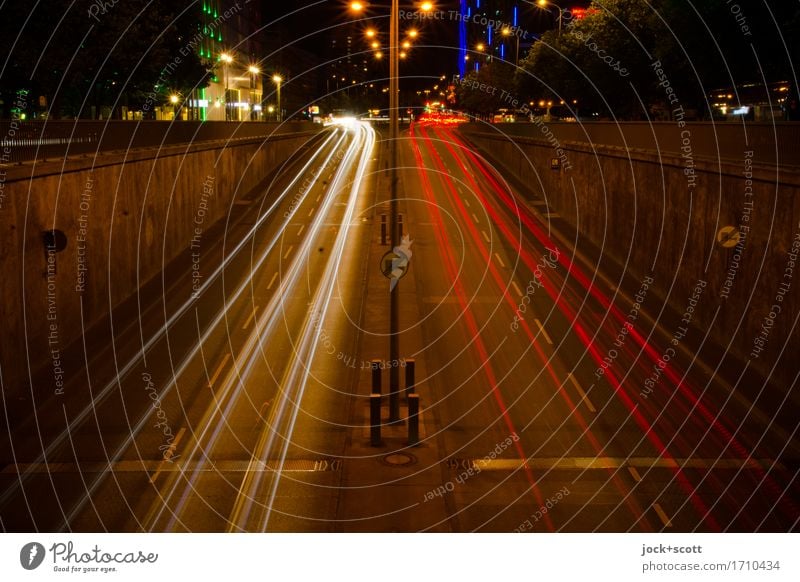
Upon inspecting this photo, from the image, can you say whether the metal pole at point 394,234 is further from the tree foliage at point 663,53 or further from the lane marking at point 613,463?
the tree foliage at point 663,53

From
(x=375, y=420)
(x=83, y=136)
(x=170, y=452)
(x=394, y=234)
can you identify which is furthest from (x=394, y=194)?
(x=83, y=136)

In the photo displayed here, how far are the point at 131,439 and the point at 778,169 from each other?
1607 cm

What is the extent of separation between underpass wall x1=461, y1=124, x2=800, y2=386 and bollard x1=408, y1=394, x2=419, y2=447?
29.7 ft

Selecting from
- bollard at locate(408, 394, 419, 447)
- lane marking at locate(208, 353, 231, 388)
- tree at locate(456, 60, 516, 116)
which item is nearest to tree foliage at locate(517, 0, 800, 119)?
bollard at locate(408, 394, 419, 447)

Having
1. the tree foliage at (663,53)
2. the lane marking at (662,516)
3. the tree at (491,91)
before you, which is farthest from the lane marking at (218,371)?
the tree at (491,91)

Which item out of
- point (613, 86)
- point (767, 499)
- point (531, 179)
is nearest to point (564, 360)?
point (767, 499)

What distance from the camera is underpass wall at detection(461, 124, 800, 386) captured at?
2242 cm

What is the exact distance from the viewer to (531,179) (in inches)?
2366

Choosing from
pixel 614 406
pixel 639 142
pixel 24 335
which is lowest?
pixel 614 406

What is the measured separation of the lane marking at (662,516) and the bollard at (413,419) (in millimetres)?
4974

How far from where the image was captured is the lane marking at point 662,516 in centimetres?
1507

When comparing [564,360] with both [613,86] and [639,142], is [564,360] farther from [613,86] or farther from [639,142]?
[613,86]

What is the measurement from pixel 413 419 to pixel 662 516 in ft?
17.6

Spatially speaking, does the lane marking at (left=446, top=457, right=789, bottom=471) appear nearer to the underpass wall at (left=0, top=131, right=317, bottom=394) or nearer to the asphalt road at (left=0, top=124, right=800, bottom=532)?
the asphalt road at (left=0, top=124, right=800, bottom=532)
